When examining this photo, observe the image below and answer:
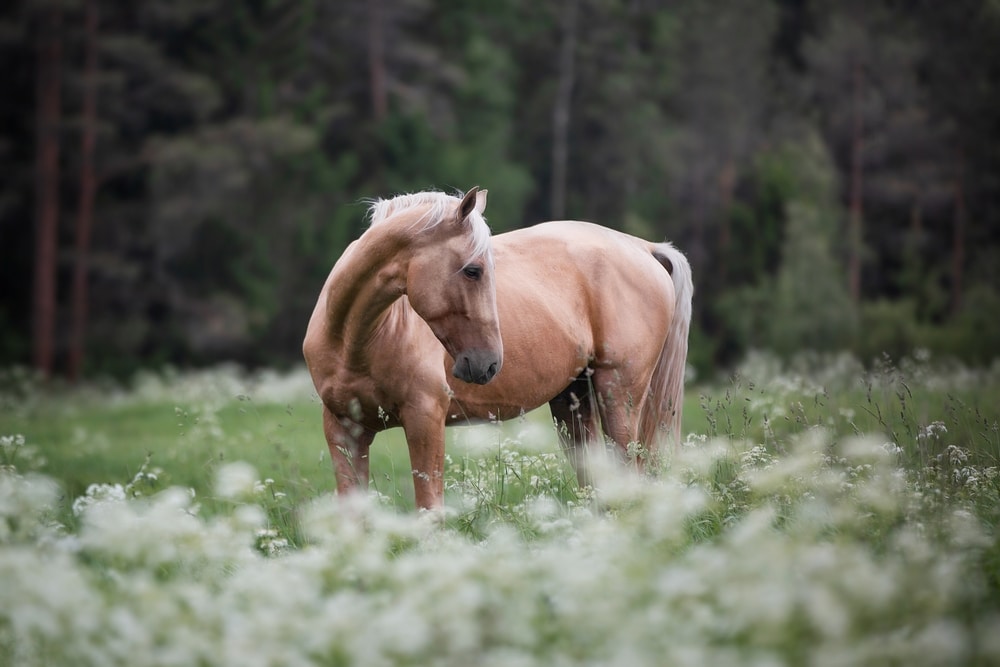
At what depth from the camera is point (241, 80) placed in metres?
25.6

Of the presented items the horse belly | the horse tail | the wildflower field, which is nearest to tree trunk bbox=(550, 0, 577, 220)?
the horse tail

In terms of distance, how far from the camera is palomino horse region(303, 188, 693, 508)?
14.3 feet

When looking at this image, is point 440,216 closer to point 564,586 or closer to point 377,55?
point 564,586

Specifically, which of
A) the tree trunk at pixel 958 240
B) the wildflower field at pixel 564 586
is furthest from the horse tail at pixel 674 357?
the tree trunk at pixel 958 240

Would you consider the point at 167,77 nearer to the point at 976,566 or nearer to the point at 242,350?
the point at 242,350

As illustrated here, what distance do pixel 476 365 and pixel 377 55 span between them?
26.1m

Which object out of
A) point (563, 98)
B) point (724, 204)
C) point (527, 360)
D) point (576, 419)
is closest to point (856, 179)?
point (724, 204)

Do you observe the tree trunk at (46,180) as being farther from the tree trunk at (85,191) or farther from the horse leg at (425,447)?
the horse leg at (425,447)

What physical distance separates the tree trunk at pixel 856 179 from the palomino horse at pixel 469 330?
26940 millimetres

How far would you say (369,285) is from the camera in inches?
177

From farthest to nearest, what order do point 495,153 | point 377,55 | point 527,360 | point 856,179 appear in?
point 856,179
point 495,153
point 377,55
point 527,360

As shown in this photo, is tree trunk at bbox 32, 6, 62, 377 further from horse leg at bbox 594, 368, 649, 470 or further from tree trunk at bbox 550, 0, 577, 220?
horse leg at bbox 594, 368, 649, 470

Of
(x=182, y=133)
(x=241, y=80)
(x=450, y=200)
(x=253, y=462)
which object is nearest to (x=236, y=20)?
(x=241, y=80)

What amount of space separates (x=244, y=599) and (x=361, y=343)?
1.53m
